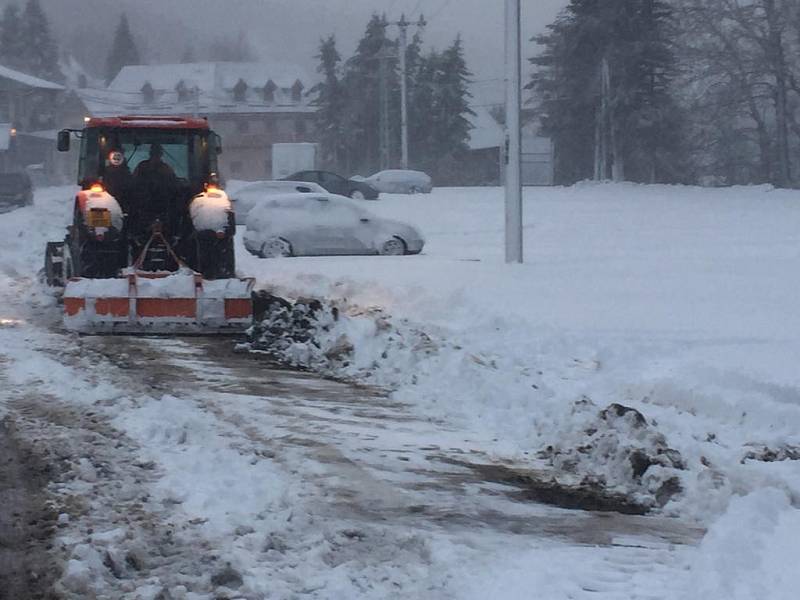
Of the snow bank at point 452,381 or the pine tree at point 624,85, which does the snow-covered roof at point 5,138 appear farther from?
the snow bank at point 452,381

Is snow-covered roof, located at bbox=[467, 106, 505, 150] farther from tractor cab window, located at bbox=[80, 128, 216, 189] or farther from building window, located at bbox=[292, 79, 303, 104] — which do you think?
tractor cab window, located at bbox=[80, 128, 216, 189]

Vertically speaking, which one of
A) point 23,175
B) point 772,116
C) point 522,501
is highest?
point 772,116

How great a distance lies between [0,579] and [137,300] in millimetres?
7369

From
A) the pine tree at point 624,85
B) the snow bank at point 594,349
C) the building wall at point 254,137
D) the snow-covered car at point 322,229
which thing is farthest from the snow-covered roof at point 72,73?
the snow bank at point 594,349

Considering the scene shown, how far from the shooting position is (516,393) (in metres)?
9.32

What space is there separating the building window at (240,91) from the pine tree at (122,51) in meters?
61.9

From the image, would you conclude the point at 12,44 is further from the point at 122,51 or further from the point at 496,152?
the point at 496,152

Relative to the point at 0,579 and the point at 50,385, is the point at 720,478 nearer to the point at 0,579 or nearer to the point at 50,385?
the point at 0,579

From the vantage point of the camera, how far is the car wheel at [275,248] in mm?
23656

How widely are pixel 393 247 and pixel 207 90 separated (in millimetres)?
83367

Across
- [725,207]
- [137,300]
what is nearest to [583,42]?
[725,207]

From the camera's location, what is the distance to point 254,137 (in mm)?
101000

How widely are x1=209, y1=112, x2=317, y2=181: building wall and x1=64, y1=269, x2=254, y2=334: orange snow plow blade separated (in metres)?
86.9

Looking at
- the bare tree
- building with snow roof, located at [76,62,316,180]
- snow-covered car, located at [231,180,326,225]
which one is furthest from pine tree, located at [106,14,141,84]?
snow-covered car, located at [231,180,326,225]
